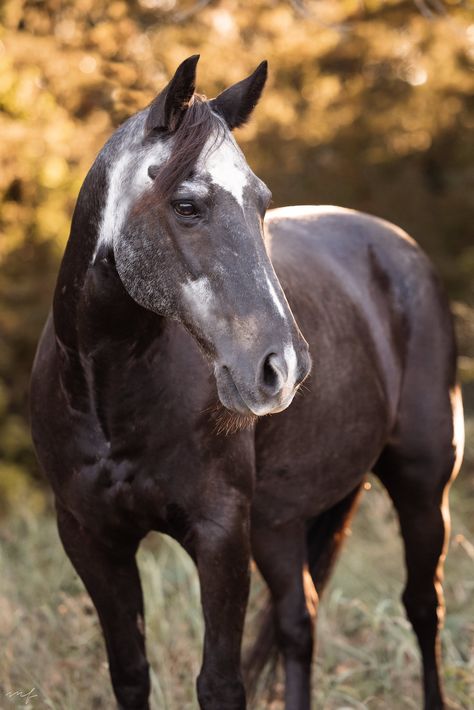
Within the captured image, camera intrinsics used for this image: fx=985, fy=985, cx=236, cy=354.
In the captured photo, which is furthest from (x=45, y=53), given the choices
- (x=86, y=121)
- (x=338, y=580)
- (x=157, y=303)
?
(x=157, y=303)

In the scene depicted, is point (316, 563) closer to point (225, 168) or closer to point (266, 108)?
point (225, 168)

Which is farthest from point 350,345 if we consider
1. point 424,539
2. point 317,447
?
point 424,539

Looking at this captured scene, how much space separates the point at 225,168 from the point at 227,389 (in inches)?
21.1

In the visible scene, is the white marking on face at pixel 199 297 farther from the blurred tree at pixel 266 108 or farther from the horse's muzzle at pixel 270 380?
the blurred tree at pixel 266 108

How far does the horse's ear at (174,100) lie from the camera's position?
7.70ft

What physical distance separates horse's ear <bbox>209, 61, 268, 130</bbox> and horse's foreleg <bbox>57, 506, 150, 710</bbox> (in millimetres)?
1296

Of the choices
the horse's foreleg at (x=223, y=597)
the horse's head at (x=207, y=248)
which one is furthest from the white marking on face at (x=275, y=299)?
the horse's foreleg at (x=223, y=597)

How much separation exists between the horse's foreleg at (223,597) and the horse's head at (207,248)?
1.80 ft

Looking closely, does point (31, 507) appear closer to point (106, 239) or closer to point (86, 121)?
point (86, 121)

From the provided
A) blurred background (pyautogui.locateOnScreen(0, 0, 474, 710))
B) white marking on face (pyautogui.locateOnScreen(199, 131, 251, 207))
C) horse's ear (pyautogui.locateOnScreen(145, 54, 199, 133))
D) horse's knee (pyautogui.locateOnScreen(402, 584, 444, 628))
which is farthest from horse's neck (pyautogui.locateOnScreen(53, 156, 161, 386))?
horse's knee (pyautogui.locateOnScreen(402, 584, 444, 628))

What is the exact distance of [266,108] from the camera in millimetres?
8977

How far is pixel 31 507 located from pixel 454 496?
9.45ft

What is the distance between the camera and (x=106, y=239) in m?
2.56

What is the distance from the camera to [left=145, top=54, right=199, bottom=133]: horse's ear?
235 cm
